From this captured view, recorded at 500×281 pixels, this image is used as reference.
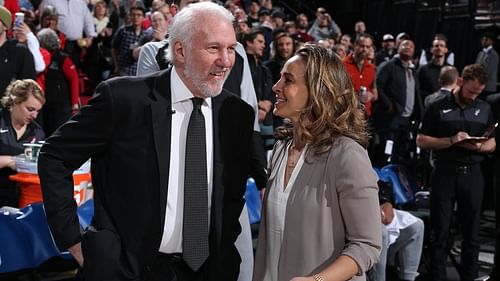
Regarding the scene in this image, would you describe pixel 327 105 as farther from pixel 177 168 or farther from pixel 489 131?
pixel 489 131

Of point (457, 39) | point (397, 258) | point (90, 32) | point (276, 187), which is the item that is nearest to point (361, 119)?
point (276, 187)

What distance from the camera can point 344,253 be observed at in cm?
235

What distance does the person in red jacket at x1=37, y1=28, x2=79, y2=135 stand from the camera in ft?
27.4

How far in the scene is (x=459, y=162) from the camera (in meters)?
6.17

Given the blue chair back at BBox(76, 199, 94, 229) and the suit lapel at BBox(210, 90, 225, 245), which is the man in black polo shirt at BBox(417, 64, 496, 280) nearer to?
the blue chair back at BBox(76, 199, 94, 229)

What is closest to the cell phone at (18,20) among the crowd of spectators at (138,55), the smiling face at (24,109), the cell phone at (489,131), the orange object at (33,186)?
the crowd of spectators at (138,55)

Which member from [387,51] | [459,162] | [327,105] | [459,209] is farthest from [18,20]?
[387,51]

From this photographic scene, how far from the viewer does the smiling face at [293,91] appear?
97.8 inches

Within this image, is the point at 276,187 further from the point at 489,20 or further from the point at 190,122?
the point at 489,20

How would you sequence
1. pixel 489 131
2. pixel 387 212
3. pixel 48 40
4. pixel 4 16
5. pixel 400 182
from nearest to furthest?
pixel 387 212
pixel 489 131
pixel 4 16
pixel 400 182
pixel 48 40

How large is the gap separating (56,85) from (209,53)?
616 centimetres

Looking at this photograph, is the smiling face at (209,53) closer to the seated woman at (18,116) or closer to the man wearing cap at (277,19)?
the seated woman at (18,116)

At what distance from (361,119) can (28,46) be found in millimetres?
5808

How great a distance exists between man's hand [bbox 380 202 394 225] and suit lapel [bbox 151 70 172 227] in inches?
135
